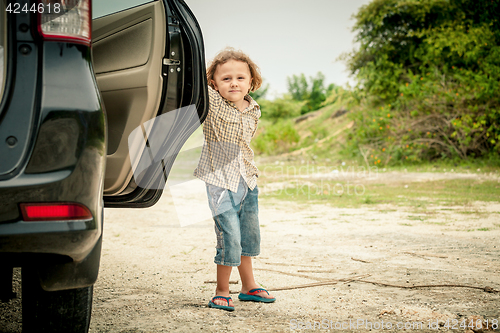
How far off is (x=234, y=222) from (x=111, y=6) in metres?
1.34

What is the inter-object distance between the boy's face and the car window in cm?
63

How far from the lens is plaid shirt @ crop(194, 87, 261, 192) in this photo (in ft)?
8.37

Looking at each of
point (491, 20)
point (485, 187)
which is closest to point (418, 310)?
point (485, 187)


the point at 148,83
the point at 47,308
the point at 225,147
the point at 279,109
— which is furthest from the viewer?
the point at 279,109

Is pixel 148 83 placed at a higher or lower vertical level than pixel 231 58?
lower

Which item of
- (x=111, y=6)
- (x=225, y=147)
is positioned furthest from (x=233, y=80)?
(x=111, y=6)

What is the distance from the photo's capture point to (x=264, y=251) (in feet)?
12.5

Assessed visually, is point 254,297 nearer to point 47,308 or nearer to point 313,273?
point 313,273

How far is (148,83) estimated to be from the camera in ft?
6.75

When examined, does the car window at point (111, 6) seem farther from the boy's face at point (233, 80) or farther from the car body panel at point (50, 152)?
the car body panel at point (50, 152)

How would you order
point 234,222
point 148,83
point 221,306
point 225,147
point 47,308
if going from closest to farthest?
1. point 47,308
2. point 148,83
3. point 221,306
4. point 234,222
5. point 225,147

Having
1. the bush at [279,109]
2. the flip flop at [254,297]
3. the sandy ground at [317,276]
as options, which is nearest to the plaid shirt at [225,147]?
the flip flop at [254,297]

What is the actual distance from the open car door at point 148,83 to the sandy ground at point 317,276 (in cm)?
75

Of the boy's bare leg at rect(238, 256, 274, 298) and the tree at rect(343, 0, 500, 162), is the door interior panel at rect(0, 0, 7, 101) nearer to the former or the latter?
the boy's bare leg at rect(238, 256, 274, 298)
